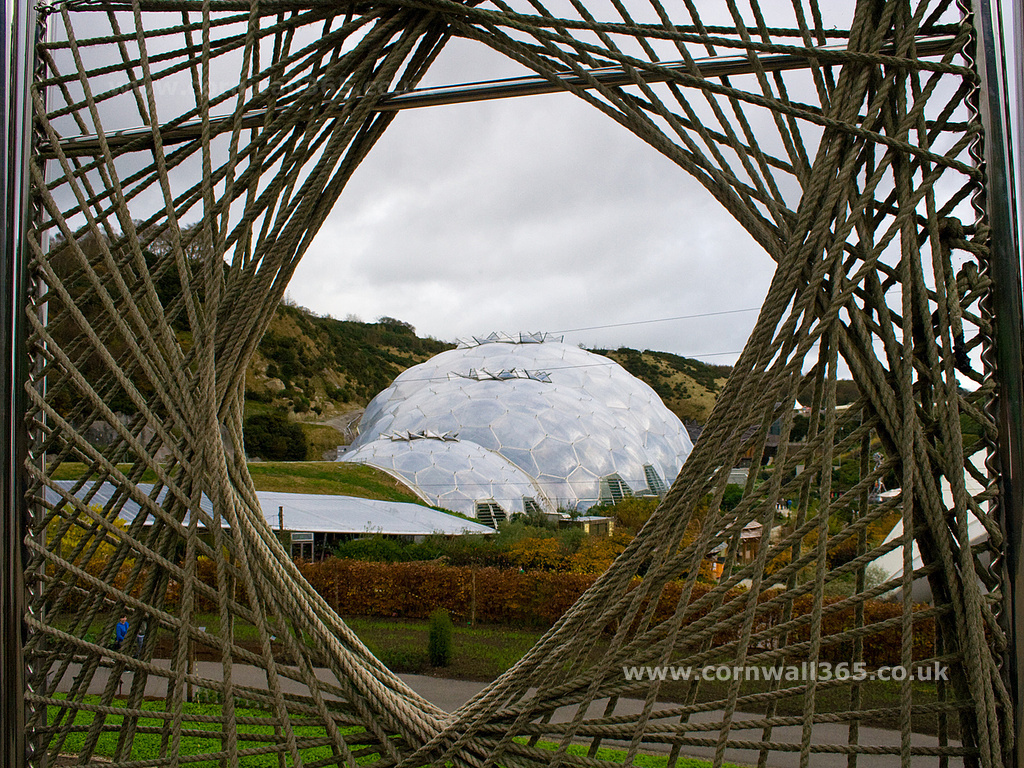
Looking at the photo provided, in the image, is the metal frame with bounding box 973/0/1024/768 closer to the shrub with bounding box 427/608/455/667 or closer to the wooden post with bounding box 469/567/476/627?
the shrub with bounding box 427/608/455/667

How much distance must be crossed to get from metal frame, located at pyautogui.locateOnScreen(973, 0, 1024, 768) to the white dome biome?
364 inches

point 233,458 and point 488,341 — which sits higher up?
point 488,341

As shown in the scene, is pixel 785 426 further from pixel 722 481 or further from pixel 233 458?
pixel 233 458

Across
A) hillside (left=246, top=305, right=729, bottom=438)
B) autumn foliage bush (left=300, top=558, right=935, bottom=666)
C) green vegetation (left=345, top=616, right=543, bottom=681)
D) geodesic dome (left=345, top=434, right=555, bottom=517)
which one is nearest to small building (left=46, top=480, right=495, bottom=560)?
geodesic dome (left=345, top=434, right=555, bottom=517)

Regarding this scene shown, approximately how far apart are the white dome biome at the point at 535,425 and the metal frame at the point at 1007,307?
9238 mm

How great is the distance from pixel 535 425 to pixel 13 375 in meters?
11.9

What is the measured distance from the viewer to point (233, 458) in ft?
5.11

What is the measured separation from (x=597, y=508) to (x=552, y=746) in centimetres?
736

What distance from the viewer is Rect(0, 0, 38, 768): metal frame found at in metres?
1.37

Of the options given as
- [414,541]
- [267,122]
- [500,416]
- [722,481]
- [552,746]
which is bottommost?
[552,746]

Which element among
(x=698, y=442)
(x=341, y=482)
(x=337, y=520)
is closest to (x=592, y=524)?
(x=337, y=520)

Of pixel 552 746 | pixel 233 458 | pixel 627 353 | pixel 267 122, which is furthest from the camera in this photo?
pixel 627 353

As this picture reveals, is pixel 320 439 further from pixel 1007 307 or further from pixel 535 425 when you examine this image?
pixel 1007 307

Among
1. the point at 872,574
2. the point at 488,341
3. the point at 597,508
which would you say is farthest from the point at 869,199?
the point at 488,341
